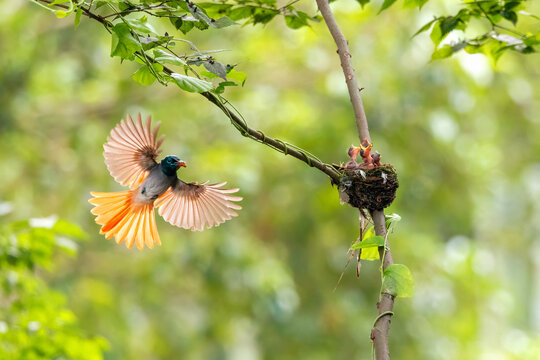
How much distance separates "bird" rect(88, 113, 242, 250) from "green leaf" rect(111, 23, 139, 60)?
162 mm

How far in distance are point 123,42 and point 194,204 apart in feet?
1.03

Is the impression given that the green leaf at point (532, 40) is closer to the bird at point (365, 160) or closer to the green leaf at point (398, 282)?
the bird at point (365, 160)

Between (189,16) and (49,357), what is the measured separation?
866 millimetres

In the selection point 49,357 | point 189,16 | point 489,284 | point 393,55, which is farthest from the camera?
point 489,284

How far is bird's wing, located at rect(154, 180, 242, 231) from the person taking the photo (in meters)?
1.10

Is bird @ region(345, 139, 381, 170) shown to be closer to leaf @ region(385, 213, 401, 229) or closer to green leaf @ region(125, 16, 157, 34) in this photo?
leaf @ region(385, 213, 401, 229)

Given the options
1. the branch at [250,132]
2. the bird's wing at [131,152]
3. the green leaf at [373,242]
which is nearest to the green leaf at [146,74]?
the branch at [250,132]

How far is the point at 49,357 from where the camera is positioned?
154cm

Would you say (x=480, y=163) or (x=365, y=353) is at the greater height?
(x=480, y=163)

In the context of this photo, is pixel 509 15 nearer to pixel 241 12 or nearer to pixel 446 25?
pixel 446 25

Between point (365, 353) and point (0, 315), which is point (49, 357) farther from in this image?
point (365, 353)

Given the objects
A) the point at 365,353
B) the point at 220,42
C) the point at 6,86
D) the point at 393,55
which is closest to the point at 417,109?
the point at 393,55

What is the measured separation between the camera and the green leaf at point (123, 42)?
34.6 inches

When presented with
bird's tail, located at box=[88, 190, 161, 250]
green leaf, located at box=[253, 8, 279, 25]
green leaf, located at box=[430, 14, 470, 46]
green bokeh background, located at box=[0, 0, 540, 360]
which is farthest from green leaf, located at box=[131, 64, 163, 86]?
green bokeh background, located at box=[0, 0, 540, 360]
